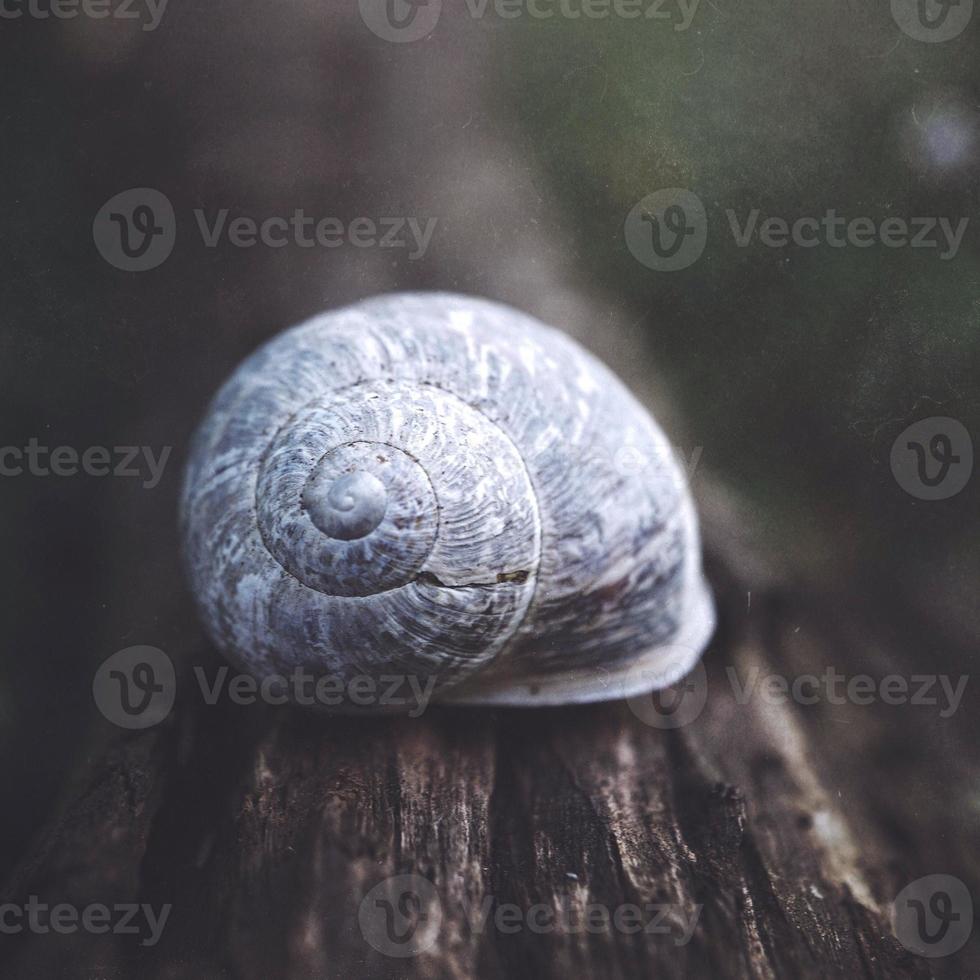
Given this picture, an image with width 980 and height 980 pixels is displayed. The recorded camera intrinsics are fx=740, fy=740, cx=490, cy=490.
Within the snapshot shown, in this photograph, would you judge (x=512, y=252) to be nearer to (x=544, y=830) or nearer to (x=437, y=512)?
(x=437, y=512)

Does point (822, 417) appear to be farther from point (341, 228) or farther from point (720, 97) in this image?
point (341, 228)

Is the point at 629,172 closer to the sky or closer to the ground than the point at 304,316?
closer to the sky

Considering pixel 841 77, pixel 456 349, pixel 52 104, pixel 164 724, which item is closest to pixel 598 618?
pixel 456 349

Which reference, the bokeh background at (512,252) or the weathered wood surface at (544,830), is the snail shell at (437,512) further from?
the bokeh background at (512,252)

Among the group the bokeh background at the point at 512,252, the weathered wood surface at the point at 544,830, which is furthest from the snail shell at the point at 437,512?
the bokeh background at the point at 512,252

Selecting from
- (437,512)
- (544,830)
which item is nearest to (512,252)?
(437,512)

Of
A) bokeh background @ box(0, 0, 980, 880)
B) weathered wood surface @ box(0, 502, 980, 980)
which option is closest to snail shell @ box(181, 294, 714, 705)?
weathered wood surface @ box(0, 502, 980, 980)

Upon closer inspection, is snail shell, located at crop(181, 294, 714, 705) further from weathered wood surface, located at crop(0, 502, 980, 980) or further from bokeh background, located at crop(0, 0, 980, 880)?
bokeh background, located at crop(0, 0, 980, 880)

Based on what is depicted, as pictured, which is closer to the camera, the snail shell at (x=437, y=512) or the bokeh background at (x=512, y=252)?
the snail shell at (x=437, y=512)
